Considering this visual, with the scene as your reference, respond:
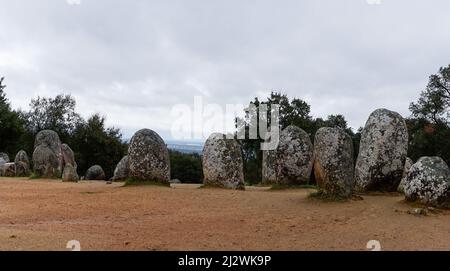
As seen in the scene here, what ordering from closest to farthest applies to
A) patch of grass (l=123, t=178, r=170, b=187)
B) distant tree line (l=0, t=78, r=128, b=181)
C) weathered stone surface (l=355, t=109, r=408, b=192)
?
weathered stone surface (l=355, t=109, r=408, b=192)
patch of grass (l=123, t=178, r=170, b=187)
distant tree line (l=0, t=78, r=128, b=181)

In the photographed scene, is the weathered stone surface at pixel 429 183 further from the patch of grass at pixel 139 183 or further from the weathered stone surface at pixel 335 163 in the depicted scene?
the patch of grass at pixel 139 183

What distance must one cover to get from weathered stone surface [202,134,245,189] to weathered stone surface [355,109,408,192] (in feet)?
15.3

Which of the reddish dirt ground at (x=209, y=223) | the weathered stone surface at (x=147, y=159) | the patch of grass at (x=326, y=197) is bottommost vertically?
the reddish dirt ground at (x=209, y=223)

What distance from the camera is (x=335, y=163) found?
42.9 ft

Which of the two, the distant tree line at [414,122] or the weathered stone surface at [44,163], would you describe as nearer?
the weathered stone surface at [44,163]

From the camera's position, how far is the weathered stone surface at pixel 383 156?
16.1m

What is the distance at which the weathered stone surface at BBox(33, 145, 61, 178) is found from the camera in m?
25.8

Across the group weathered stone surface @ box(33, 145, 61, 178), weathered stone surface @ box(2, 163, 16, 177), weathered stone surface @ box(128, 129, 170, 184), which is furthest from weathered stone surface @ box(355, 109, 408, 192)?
weathered stone surface @ box(2, 163, 16, 177)

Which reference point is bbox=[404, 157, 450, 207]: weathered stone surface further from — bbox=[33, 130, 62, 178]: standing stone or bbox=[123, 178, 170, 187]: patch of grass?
bbox=[33, 130, 62, 178]: standing stone

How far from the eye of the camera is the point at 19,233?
7.88 metres

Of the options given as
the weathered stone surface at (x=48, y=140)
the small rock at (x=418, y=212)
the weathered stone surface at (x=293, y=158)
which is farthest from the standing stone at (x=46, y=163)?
the small rock at (x=418, y=212)

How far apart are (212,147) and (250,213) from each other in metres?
7.23

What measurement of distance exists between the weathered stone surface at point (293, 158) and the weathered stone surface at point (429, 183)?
6586mm
